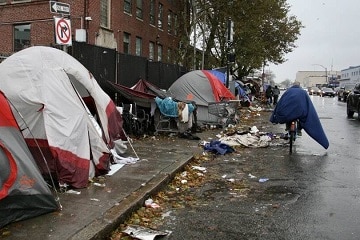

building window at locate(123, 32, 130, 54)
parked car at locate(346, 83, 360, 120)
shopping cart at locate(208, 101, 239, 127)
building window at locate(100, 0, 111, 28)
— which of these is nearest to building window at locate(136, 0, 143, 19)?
building window at locate(123, 32, 130, 54)

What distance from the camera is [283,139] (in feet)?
41.4

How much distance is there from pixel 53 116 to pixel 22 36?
19122 mm

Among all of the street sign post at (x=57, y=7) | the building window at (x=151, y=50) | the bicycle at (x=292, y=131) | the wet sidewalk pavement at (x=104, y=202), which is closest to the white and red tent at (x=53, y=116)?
the wet sidewalk pavement at (x=104, y=202)

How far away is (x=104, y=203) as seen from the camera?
532 cm

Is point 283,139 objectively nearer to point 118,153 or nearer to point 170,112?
point 170,112

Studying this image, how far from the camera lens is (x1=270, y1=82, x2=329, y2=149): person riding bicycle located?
10.4 meters

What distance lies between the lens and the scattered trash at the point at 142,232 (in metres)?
4.50

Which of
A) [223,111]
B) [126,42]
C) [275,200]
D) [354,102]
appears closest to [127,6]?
[126,42]

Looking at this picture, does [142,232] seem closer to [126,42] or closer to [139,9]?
[126,42]

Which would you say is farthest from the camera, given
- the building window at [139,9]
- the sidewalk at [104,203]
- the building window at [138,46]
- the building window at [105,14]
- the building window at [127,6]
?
the building window at [138,46]

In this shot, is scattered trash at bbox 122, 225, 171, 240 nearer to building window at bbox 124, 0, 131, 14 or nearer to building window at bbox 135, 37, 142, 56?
building window at bbox 124, 0, 131, 14

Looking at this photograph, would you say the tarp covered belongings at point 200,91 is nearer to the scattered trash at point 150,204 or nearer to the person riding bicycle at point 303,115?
the person riding bicycle at point 303,115

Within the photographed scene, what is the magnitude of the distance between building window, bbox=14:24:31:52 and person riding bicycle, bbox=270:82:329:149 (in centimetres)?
1696

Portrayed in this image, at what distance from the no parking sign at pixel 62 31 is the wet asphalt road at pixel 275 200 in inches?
149
